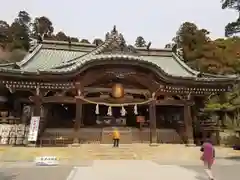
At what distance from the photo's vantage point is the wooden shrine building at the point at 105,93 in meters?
18.3

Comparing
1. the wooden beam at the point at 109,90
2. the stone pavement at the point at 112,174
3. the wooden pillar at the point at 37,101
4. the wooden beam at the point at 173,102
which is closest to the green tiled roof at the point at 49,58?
the wooden pillar at the point at 37,101

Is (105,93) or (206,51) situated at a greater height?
(206,51)

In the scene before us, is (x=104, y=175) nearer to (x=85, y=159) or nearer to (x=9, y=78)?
(x=85, y=159)

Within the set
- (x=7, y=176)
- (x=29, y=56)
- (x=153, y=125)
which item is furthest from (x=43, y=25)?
(x=7, y=176)

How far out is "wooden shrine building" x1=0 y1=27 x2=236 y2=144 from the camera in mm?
18344

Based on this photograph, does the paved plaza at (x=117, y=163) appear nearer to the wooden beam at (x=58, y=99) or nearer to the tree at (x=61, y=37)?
the wooden beam at (x=58, y=99)

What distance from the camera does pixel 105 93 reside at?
65.7 feet

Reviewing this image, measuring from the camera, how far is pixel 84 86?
19.0m

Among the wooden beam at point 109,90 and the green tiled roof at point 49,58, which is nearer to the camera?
the wooden beam at point 109,90

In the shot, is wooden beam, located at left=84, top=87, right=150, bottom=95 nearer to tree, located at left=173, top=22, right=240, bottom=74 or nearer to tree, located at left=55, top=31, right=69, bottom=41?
tree, located at left=173, top=22, right=240, bottom=74

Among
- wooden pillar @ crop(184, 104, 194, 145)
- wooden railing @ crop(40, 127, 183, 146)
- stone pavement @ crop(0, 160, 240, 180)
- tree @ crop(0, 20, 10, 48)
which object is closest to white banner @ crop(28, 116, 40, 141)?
wooden railing @ crop(40, 127, 183, 146)

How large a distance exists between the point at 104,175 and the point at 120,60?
9.71 metres

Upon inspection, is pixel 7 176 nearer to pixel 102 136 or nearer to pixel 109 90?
pixel 102 136

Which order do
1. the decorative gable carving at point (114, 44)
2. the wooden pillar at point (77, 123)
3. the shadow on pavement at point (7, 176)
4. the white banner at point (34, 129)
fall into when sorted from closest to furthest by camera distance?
the shadow on pavement at point (7, 176), the white banner at point (34, 129), the wooden pillar at point (77, 123), the decorative gable carving at point (114, 44)
